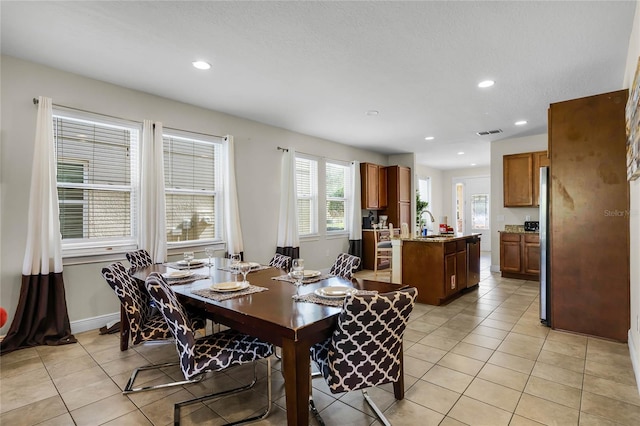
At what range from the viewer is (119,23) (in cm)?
253

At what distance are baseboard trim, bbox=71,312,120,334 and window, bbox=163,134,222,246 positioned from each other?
1034mm

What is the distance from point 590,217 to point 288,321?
10.5 feet

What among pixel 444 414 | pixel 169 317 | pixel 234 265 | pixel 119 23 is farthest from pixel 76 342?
pixel 444 414

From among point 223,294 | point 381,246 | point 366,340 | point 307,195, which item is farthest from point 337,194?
point 366,340

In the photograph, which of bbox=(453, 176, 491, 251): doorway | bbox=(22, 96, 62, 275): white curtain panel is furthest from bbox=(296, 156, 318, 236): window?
bbox=(453, 176, 491, 251): doorway

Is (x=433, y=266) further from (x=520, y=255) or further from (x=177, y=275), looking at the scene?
(x=177, y=275)

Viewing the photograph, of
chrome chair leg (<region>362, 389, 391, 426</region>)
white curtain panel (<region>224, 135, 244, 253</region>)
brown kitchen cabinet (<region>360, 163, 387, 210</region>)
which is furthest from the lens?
brown kitchen cabinet (<region>360, 163, 387, 210</region>)

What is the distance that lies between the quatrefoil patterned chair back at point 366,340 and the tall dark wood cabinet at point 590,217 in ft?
8.28

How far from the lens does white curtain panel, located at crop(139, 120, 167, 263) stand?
12.5 ft

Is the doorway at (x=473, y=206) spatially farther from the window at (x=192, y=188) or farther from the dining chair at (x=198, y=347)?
the dining chair at (x=198, y=347)

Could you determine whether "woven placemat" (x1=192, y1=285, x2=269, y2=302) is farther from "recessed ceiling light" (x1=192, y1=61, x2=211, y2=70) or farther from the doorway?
the doorway

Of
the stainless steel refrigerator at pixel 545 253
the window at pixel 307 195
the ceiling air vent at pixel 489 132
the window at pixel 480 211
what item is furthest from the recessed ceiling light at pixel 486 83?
the window at pixel 480 211

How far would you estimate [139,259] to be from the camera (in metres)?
3.41

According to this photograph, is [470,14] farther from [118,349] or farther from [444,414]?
[118,349]
